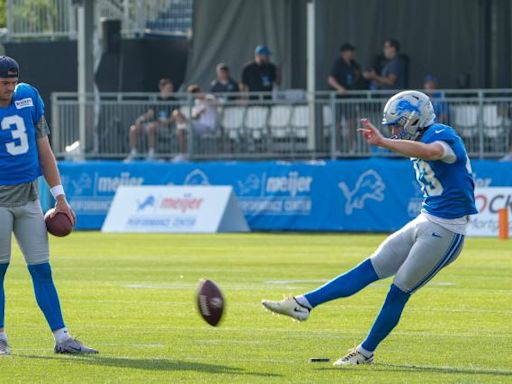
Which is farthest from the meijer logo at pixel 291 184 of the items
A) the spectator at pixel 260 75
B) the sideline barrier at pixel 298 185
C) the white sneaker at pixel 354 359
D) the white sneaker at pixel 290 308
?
the white sneaker at pixel 354 359

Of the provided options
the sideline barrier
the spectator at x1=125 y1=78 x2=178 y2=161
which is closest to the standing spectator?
the sideline barrier

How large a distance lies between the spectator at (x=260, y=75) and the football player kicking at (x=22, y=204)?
1863 cm

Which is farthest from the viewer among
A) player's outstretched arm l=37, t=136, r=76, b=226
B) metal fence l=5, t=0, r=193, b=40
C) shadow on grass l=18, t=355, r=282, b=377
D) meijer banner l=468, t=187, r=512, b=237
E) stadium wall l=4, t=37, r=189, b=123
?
metal fence l=5, t=0, r=193, b=40

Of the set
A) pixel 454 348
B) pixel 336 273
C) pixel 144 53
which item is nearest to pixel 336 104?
pixel 144 53

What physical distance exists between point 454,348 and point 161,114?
62.8 ft

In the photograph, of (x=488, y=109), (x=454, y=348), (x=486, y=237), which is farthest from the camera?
(x=488, y=109)

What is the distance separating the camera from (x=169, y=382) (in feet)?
28.5

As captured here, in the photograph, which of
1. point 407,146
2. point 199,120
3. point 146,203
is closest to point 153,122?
point 199,120

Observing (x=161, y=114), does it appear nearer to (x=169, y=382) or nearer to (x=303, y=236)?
(x=303, y=236)

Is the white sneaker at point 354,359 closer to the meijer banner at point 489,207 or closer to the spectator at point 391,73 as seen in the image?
the meijer banner at point 489,207

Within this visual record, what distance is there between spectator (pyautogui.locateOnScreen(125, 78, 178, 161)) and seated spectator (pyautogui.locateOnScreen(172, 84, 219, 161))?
31 centimetres

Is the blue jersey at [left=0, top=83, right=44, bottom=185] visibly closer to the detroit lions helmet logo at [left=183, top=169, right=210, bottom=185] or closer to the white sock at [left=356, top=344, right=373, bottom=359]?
the white sock at [left=356, top=344, right=373, bottom=359]

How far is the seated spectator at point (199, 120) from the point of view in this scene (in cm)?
2856

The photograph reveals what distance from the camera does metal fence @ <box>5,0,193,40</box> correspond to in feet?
111
